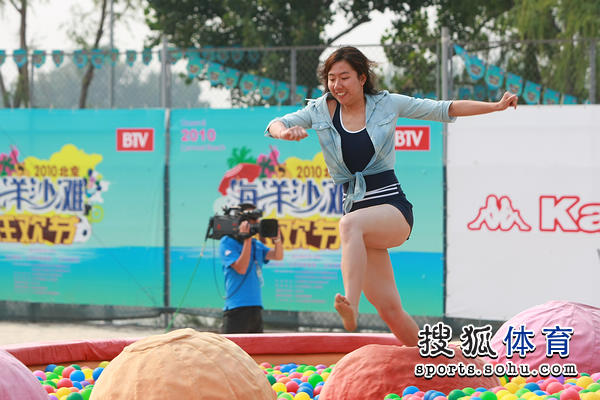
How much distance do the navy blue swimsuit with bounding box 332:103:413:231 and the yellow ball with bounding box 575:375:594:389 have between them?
113 cm

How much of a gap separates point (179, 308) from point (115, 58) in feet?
9.63

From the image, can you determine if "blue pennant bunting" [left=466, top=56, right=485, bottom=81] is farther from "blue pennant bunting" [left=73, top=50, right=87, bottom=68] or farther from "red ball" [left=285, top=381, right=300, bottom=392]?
"red ball" [left=285, top=381, right=300, bottom=392]

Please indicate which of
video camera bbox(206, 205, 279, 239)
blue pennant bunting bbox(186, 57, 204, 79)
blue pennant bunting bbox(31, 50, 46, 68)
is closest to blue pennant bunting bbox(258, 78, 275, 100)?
blue pennant bunting bbox(186, 57, 204, 79)

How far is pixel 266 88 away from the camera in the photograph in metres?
12.0

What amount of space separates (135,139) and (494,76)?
3.91 m

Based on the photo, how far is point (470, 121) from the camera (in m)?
9.57

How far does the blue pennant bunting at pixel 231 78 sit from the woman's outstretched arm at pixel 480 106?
708 centimetres

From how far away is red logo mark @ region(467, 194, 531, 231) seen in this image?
952 centimetres

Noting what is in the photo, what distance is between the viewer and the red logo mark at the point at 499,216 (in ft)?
31.2

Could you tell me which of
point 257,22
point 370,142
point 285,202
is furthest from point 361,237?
point 257,22

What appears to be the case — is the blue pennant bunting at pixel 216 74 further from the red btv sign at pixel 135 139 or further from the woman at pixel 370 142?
the woman at pixel 370 142

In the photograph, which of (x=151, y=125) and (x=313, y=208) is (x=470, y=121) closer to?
(x=313, y=208)

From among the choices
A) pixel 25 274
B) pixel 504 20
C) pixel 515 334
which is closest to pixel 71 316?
pixel 25 274

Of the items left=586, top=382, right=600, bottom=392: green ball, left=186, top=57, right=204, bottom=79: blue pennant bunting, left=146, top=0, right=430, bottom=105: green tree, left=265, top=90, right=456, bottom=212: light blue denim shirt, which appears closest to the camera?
left=586, top=382, right=600, bottom=392: green ball
